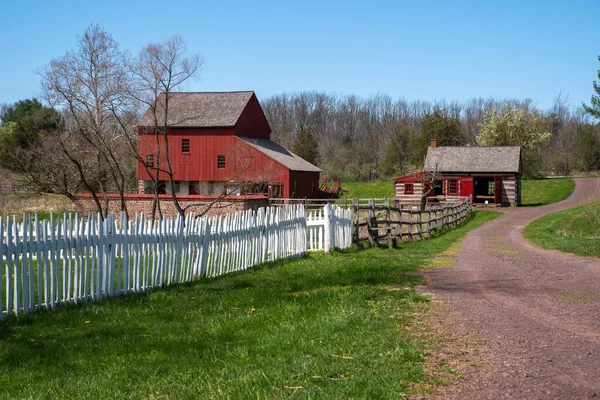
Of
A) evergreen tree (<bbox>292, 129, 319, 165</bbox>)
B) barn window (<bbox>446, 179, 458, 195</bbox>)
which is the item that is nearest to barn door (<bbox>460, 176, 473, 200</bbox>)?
barn window (<bbox>446, 179, 458, 195</bbox>)

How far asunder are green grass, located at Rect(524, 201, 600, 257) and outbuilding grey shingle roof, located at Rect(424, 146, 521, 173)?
69.6 feet

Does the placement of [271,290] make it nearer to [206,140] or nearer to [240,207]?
[240,207]

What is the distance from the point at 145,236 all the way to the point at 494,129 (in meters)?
73.1

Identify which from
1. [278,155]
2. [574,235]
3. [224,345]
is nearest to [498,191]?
[278,155]

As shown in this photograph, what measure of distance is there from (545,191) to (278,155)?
85.1 ft

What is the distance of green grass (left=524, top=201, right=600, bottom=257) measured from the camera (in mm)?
18625

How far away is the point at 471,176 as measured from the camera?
53469 millimetres

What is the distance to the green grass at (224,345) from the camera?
556 cm

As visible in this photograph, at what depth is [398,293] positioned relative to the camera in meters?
9.91

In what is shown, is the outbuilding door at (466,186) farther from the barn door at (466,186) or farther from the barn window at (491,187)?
the barn window at (491,187)

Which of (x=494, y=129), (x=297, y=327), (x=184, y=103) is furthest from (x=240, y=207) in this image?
(x=494, y=129)

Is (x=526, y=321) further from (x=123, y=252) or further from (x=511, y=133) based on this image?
(x=511, y=133)

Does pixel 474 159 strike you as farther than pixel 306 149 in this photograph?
No

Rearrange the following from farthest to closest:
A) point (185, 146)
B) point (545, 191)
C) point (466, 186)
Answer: point (545, 191)
point (185, 146)
point (466, 186)
